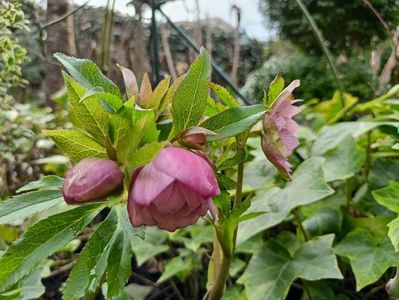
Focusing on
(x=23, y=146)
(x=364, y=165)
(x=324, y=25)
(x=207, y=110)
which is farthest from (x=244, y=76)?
(x=207, y=110)

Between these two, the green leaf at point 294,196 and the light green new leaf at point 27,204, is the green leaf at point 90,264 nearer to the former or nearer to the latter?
the light green new leaf at point 27,204

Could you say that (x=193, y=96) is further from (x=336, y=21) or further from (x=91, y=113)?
(x=336, y=21)

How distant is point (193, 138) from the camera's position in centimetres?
34

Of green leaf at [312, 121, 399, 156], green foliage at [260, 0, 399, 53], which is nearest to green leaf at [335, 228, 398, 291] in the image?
green leaf at [312, 121, 399, 156]

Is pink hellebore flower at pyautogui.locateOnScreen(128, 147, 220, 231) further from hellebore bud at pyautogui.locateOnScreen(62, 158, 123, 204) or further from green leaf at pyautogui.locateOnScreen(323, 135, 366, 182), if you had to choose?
green leaf at pyautogui.locateOnScreen(323, 135, 366, 182)

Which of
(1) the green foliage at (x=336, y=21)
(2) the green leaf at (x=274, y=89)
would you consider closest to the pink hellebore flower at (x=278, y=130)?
(2) the green leaf at (x=274, y=89)

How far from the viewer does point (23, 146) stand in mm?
1478

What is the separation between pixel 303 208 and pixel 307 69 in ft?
10.4

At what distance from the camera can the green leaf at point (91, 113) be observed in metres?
0.36

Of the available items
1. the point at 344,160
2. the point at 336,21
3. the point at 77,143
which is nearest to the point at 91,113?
the point at 77,143

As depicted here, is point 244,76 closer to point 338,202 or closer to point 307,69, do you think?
point 307,69

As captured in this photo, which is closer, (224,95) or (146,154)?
(146,154)

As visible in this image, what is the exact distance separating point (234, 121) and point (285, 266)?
0.38 m

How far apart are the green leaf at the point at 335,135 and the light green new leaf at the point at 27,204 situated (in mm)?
567
